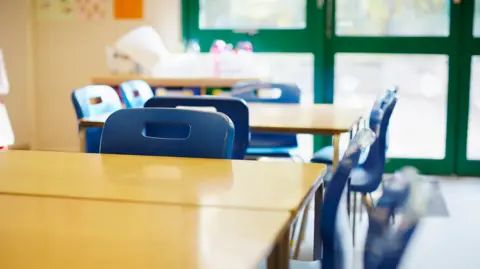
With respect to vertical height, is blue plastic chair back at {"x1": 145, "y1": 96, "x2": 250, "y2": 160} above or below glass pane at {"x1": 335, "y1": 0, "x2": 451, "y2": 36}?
below

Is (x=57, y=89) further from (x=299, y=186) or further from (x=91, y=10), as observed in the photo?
(x=299, y=186)

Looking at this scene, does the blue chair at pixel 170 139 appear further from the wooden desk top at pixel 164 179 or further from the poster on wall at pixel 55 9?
the poster on wall at pixel 55 9

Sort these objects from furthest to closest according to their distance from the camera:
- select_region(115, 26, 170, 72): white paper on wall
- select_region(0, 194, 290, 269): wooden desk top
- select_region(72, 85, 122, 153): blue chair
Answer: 1. select_region(115, 26, 170, 72): white paper on wall
2. select_region(72, 85, 122, 153): blue chair
3. select_region(0, 194, 290, 269): wooden desk top

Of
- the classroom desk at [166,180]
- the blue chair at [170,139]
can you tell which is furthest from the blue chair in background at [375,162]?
the classroom desk at [166,180]

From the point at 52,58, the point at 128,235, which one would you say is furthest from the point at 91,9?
the point at 128,235

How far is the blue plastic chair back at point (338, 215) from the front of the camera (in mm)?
1146

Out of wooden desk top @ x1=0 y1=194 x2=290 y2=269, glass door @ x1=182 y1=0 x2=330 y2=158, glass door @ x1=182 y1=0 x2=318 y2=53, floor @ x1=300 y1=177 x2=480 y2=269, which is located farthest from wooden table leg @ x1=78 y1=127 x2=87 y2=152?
glass door @ x1=182 y1=0 x2=318 y2=53

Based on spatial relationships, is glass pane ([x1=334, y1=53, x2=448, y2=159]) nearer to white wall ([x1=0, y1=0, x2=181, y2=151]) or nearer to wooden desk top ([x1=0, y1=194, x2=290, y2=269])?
white wall ([x1=0, y1=0, x2=181, y2=151])

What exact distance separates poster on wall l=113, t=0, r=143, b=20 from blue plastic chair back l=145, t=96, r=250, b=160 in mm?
2762

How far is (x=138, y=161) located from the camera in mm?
1566

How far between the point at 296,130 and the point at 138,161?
996mm

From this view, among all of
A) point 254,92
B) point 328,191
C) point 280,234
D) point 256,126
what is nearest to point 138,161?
point 328,191

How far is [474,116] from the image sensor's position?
4793mm

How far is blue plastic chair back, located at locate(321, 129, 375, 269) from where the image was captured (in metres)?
1.15
